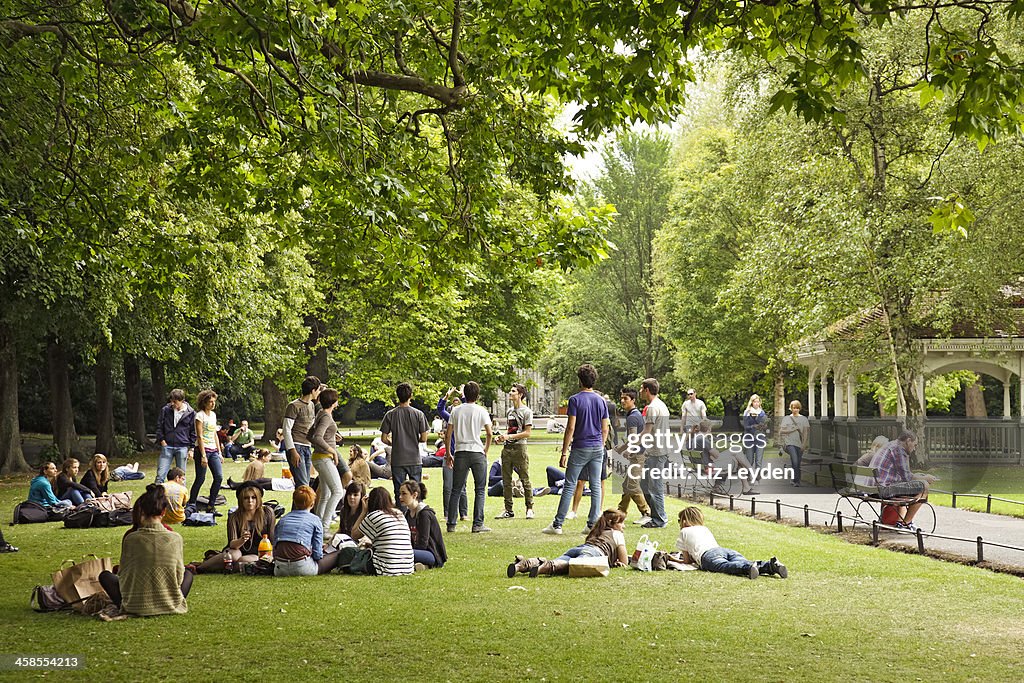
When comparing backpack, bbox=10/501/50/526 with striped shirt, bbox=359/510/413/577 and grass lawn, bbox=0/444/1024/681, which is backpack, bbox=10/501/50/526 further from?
striped shirt, bbox=359/510/413/577

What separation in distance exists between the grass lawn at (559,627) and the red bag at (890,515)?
2.26m

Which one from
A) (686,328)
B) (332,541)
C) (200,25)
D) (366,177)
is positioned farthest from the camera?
(686,328)

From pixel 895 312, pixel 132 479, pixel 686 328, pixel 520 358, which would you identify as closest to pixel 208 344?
pixel 132 479

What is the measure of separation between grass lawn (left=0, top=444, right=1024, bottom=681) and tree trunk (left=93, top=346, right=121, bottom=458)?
21178mm

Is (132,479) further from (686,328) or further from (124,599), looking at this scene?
(686,328)

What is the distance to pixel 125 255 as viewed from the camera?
15445mm

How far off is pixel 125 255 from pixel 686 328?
3340 cm

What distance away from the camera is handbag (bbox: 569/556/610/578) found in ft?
36.0

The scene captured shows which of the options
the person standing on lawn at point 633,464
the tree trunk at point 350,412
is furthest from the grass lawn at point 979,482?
the tree trunk at point 350,412

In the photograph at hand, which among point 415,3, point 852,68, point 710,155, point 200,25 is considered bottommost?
point 852,68

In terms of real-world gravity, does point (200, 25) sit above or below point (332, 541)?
above

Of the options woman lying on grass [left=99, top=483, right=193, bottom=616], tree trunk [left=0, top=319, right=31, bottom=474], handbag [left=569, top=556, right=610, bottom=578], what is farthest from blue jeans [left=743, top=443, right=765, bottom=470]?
tree trunk [left=0, top=319, right=31, bottom=474]

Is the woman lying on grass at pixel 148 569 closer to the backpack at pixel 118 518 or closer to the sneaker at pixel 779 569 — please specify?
the sneaker at pixel 779 569

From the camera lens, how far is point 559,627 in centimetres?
857
